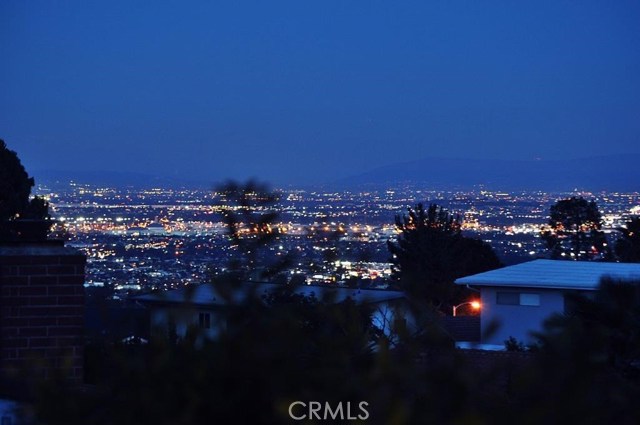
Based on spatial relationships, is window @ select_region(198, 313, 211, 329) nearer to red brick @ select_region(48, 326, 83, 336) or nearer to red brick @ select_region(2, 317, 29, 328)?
red brick @ select_region(48, 326, 83, 336)

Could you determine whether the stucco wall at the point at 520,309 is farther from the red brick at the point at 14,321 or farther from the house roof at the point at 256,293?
the house roof at the point at 256,293

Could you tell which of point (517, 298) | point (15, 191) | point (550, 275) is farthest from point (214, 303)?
point (15, 191)

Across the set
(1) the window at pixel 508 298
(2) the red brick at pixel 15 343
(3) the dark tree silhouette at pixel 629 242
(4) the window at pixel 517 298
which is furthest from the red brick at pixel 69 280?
(3) the dark tree silhouette at pixel 629 242

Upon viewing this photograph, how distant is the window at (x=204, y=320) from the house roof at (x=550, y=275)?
20.8 meters

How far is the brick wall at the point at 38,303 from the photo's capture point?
19.7ft

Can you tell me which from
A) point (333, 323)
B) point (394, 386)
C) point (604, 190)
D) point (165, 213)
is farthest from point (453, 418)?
point (604, 190)

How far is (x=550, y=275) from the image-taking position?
25.8 meters

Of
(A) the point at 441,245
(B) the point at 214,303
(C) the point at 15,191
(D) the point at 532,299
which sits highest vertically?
(C) the point at 15,191

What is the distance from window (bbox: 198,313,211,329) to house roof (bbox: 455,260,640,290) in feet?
68.4

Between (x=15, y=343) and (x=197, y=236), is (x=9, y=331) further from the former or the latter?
(x=197, y=236)

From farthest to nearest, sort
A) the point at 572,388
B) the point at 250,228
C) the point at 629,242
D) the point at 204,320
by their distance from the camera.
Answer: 1. the point at 629,242
2. the point at 250,228
3. the point at 204,320
4. the point at 572,388

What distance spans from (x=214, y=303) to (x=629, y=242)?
134 feet

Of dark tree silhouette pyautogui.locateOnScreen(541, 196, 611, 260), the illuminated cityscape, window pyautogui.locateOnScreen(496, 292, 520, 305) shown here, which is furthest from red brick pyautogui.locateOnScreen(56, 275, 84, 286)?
dark tree silhouette pyautogui.locateOnScreen(541, 196, 611, 260)

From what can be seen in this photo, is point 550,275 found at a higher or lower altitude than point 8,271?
lower
